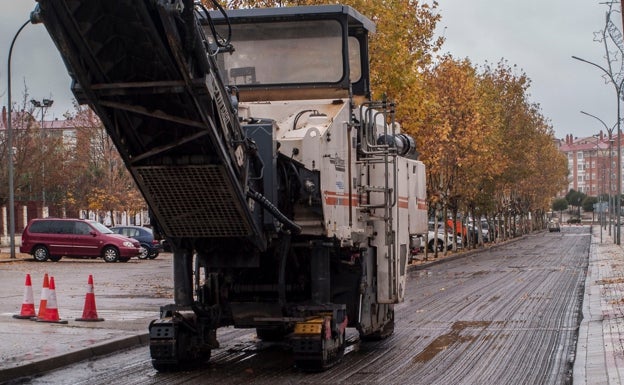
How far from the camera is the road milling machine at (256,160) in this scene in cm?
848

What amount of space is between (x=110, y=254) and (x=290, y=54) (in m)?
28.9

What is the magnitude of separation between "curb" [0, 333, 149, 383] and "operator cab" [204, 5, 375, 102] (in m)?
3.58

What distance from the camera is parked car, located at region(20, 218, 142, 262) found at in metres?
39.0

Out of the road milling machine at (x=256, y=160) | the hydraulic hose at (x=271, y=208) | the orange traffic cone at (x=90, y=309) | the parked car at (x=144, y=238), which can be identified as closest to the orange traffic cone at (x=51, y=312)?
the orange traffic cone at (x=90, y=309)

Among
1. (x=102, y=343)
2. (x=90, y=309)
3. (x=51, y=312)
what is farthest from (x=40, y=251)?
(x=102, y=343)

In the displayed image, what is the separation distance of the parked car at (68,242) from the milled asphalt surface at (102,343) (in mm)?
22064

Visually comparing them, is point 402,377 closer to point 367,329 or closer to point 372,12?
point 367,329

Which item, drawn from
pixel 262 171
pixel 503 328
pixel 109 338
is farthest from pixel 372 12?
pixel 262 171

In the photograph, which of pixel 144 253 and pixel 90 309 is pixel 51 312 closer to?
pixel 90 309

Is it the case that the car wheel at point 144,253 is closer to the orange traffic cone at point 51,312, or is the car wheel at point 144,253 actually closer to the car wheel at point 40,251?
the car wheel at point 40,251

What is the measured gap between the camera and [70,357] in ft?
37.8

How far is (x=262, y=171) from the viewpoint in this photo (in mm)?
9891

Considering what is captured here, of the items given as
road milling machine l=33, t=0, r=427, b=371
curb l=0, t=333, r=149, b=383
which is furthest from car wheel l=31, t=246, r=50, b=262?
road milling machine l=33, t=0, r=427, b=371

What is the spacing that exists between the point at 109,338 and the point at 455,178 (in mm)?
36896
